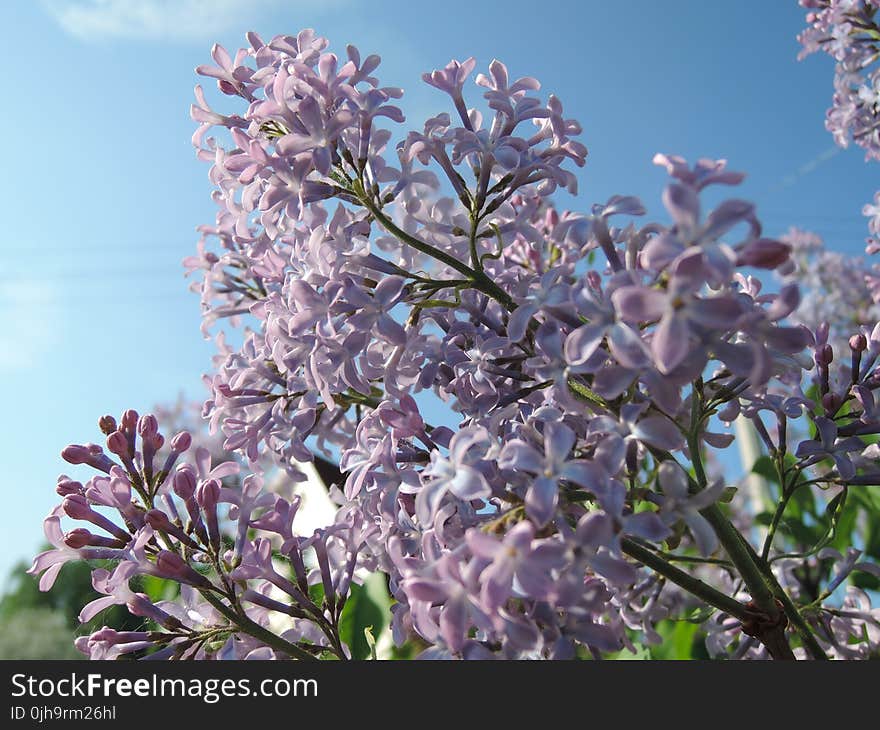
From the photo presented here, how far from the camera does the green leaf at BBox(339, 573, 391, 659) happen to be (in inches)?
59.1

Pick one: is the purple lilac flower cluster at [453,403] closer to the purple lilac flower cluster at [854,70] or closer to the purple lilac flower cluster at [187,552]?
the purple lilac flower cluster at [187,552]

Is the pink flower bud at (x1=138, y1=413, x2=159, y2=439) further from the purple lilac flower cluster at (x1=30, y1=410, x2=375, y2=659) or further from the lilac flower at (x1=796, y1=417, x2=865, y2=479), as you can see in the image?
the lilac flower at (x1=796, y1=417, x2=865, y2=479)

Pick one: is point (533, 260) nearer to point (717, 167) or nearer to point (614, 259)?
point (614, 259)

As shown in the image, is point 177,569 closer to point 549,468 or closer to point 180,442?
point 180,442

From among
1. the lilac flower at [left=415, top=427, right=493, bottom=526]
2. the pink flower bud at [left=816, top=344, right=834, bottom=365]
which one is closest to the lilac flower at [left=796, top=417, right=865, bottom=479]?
the pink flower bud at [left=816, top=344, right=834, bottom=365]

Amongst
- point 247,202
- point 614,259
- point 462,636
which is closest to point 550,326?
point 614,259

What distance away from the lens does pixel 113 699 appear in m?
0.92

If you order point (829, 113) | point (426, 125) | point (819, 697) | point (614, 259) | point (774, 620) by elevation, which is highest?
point (829, 113)

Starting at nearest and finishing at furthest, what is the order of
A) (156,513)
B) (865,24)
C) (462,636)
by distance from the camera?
(462,636), (156,513), (865,24)

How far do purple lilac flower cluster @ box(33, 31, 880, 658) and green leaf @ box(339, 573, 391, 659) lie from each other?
0.39 metres

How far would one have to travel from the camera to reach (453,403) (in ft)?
3.53

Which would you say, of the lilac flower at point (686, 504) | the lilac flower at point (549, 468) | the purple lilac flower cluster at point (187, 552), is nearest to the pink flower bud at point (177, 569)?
the purple lilac flower cluster at point (187, 552)

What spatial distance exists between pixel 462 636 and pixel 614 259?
0.47 m

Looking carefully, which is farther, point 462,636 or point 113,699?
point 113,699
